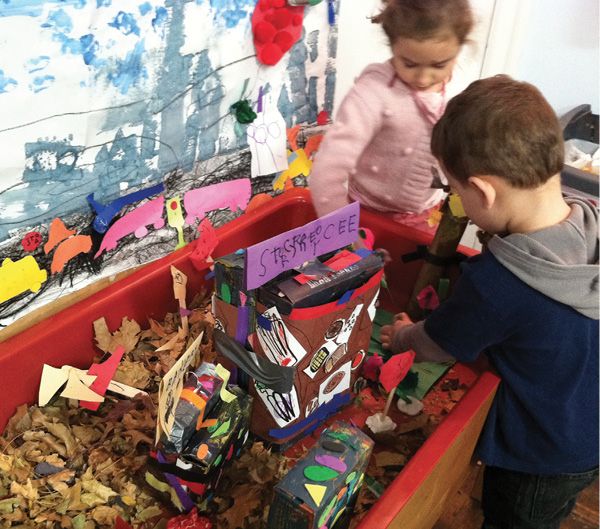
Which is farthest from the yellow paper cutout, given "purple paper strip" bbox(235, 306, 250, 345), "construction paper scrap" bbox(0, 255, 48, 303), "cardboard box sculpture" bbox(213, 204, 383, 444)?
"construction paper scrap" bbox(0, 255, 48, 303)

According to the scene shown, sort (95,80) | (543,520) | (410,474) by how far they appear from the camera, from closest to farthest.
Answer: (410,474) < (95,80) < (543,520)

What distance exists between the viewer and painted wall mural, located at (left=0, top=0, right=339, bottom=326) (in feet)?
2.60

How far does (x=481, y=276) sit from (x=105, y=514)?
1.98 ft

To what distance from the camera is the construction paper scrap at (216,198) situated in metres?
1.13

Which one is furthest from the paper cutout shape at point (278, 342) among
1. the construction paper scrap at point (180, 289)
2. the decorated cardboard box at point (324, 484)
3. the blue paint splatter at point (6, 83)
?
the blue paint splatter at point (6, 83)

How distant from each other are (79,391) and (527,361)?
67 centimetres

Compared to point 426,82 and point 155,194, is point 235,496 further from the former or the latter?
point 426,82

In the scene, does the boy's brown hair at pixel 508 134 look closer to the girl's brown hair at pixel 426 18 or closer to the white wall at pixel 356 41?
the girl's brown hair at pixel 426 18

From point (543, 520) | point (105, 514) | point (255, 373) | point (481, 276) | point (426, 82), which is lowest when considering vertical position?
point (543, 520)

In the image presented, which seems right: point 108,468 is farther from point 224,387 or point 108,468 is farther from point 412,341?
point 412,341

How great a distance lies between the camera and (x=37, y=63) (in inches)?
30.5

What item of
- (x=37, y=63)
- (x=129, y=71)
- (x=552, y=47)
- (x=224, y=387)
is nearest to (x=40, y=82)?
(x=37, y=63)

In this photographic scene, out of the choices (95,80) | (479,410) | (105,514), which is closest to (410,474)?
(479,410)

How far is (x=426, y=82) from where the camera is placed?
1060 mm
